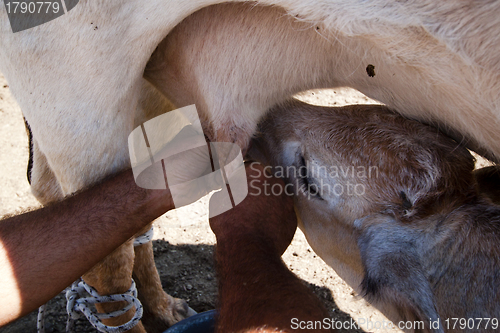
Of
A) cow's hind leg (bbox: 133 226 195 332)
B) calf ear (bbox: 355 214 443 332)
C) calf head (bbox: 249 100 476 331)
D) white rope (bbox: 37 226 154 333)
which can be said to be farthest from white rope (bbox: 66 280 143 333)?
calf ear (bbox: 355 214 443 332)

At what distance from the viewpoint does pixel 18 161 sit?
291cm

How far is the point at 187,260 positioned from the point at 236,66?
1.55m

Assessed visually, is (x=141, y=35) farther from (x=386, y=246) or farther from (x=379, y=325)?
(x=379, y=325)

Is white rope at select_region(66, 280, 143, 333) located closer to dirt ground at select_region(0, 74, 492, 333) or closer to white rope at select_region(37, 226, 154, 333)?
white rope at select_region(37, 226, 154, 333)

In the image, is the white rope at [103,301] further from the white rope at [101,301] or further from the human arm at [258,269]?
the human arm at [258,269]

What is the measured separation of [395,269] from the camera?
38.4 inches

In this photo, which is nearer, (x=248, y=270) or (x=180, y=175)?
(x=248, y=270)

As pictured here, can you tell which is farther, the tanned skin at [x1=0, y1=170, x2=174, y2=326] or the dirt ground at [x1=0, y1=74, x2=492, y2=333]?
the dirt ground at [x1=0, y1=74, x2=492, y2=333]

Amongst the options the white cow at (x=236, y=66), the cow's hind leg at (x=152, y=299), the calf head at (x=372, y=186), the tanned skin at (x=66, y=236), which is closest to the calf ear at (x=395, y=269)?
the calf head at (x=372, y=186)

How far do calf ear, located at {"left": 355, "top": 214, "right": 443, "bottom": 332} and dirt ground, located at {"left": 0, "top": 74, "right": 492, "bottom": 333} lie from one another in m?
0.89

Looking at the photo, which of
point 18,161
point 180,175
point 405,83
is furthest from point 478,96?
point 18,161

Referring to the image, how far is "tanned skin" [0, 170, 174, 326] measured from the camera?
3.76 feet

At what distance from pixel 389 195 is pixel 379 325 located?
1.23 m

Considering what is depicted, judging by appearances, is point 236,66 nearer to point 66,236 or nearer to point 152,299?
point 66,236
